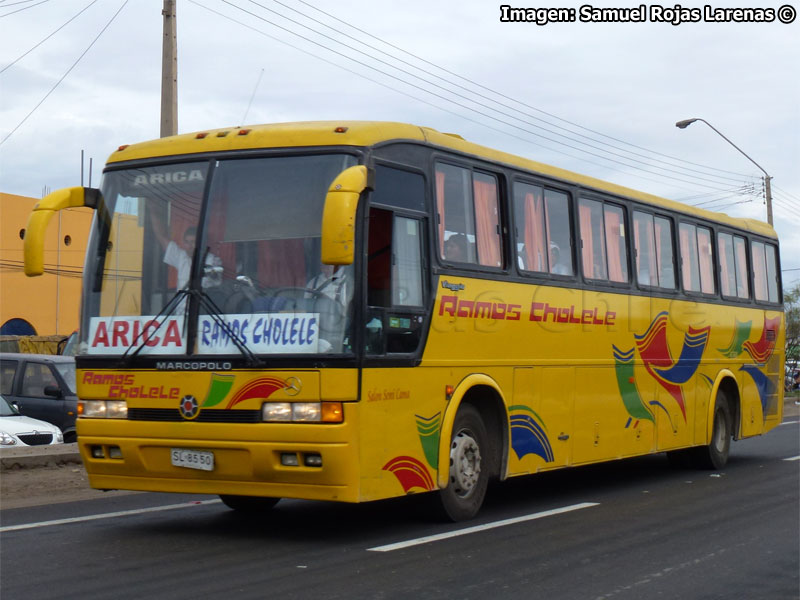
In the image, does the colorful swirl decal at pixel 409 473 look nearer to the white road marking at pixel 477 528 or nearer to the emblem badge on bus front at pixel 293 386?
the white road marking at pixel 477 528

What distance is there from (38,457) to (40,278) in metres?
29.9

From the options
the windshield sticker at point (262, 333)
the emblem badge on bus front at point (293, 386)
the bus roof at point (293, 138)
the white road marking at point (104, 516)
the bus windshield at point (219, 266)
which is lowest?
the white road marking at point (104, 516)

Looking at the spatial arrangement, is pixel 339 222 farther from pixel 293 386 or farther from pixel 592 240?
pixel 592 240

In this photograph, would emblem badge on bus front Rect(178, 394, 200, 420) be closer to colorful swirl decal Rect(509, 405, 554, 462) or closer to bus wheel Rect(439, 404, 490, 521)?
bus wheel Rect(439, 404, 490, 521)

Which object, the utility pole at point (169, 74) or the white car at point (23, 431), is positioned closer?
the white car at point (23, 431)

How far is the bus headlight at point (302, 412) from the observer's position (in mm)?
8164

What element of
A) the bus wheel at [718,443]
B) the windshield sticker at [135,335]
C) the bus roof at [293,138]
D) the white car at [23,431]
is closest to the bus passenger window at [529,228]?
the bus roof at [293,138]

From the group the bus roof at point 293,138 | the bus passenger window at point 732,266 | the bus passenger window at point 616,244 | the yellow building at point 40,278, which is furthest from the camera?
the yellow building at point 40,278

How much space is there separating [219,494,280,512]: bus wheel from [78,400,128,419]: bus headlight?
1.74 m

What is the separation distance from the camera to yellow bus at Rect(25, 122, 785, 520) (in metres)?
8.25

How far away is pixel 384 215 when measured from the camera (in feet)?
28.9

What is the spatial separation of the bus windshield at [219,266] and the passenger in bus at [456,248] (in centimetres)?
141

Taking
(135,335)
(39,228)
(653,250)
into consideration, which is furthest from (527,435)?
(39,228)

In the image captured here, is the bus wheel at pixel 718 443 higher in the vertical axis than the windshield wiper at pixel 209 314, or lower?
lower
